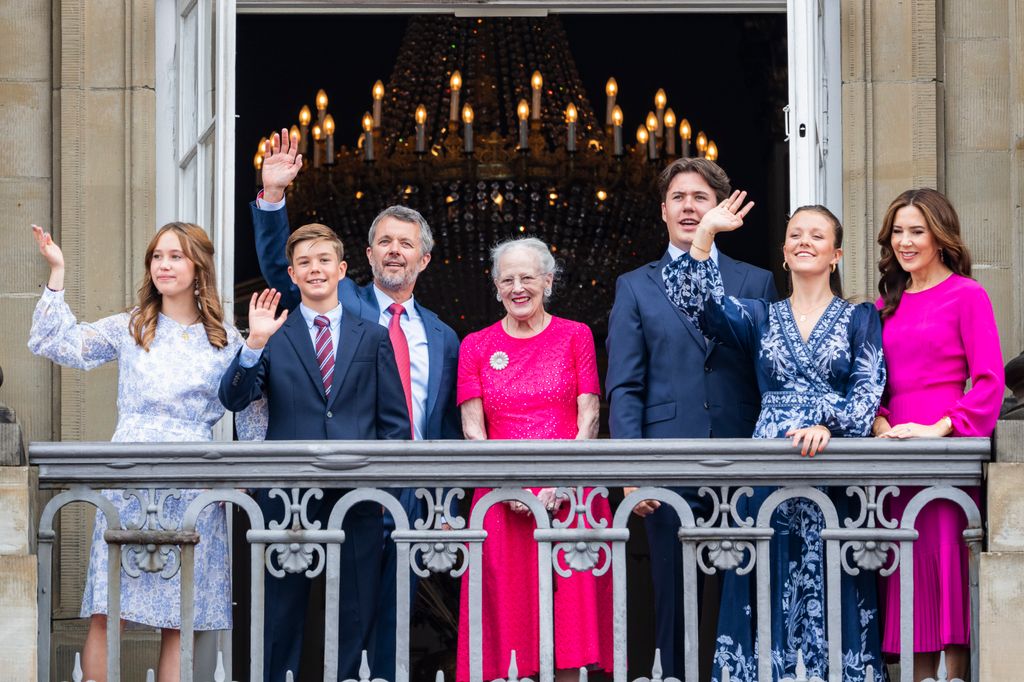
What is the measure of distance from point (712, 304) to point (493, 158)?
5.62 meters

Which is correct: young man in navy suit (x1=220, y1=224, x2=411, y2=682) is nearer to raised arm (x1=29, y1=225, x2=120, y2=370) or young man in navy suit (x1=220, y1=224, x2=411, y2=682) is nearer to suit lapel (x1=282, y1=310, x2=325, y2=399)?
suit lapel (x1=282, y1=310, x2=325, y2=399)

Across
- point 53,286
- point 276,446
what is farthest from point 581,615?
point 53,286

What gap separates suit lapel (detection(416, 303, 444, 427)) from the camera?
6855mm

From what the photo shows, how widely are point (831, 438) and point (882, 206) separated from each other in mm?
2279

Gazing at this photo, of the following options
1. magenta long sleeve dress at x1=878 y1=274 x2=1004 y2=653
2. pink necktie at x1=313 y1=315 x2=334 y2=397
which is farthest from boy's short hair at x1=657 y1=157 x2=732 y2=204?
pink necktie at x1=313 y1=315 x2=334 y2=397

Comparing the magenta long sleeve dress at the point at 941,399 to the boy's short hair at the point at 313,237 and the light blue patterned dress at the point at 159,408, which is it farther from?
the light blue patterned dress at the point at 159,408

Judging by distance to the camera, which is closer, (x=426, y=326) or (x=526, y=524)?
(x=526, y=524)

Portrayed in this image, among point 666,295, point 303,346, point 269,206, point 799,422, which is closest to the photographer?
point 799,422

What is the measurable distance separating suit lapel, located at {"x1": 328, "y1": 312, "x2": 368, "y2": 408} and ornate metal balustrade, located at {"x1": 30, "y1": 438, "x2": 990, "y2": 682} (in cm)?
53

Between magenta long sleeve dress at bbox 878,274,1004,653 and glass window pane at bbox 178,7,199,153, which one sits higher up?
glass window pane at bbox 178,7,199,153

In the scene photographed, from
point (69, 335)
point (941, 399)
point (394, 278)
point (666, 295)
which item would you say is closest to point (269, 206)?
point (394, 278)

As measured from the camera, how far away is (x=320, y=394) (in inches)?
254

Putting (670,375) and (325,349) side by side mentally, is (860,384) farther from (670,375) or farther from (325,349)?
(325,349)

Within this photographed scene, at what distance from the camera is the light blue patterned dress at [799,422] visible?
6.12 meters
